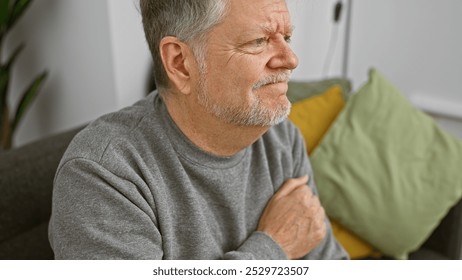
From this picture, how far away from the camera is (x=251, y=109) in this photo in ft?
3.05

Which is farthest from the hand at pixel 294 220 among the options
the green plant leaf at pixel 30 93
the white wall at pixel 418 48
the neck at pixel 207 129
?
the white wall at pixel 418 48

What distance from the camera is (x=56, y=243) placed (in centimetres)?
92

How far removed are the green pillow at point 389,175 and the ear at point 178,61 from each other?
2.20 ft

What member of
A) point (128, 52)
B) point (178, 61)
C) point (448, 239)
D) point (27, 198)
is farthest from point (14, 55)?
point (448, 239)

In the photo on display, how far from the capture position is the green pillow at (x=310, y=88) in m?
1.63

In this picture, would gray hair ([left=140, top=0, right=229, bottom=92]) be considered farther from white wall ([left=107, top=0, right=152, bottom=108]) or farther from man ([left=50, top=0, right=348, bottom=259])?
white wall ([left=107, top=0, right=152, bottom=108])

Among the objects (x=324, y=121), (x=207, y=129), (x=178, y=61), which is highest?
(x=178, y=61)

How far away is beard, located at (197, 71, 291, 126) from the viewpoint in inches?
36.6

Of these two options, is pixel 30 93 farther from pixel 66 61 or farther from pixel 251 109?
pixel 251 109

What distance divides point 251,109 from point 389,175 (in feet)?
2.36

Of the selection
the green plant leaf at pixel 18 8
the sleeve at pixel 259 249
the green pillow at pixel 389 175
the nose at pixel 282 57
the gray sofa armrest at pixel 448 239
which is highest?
the nose at pixel 282 57

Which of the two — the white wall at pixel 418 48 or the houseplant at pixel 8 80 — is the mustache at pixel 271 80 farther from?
the white wall at pixel 418 48

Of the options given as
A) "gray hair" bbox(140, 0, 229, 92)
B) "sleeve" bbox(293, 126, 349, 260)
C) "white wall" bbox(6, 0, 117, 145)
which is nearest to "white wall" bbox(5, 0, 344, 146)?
"white wall" bbox(6, 0, 117, 145)

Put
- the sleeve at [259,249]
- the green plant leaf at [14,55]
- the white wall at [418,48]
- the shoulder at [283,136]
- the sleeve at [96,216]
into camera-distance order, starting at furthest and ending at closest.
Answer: the white wall at [418,48]
the green plant leaf at [14,55]
the shoulder at [283,136]
the sleeve at [259,249]
the sleeve at [96,216]
